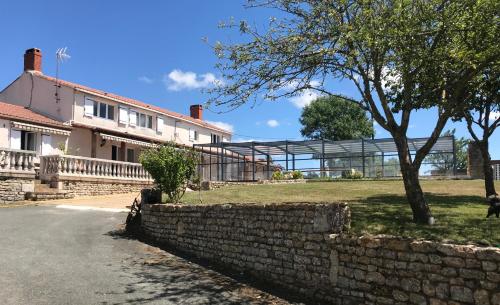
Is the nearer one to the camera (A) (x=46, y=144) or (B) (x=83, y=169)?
(B) (x=83, y=169)

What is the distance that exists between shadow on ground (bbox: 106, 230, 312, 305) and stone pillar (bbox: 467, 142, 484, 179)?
702 inches

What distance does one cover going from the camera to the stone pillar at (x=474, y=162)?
979 inches

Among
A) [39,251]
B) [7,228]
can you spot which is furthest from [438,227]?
[7,228]

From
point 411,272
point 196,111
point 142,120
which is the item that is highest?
point 196,111

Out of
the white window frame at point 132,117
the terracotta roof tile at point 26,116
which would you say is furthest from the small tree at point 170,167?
the white window frame at point 132,117

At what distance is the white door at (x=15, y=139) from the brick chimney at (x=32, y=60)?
7.80 m

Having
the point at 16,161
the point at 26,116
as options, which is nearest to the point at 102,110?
the point at 26,116

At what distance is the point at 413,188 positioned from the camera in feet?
33.2

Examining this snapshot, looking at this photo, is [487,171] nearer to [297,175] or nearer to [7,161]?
[297,175]

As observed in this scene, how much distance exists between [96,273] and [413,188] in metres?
6.86

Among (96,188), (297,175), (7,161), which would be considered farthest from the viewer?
(297,175)

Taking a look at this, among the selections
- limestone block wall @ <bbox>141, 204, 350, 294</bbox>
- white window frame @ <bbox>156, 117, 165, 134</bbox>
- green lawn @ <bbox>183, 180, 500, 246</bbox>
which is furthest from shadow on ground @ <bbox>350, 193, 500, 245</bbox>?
white window frame @ <bbox>156, 117, 165, 134</bbox>

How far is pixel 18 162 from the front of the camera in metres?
22.2

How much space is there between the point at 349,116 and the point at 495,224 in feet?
151
